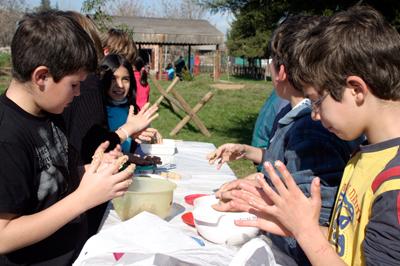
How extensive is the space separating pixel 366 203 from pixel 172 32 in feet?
75.9

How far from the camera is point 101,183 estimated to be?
5.17ft

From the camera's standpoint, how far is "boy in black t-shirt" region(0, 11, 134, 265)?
1499 mm

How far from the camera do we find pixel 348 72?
4.30 feet

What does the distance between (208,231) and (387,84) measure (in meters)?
0.93

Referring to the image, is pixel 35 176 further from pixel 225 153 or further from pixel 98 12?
pixel 98 12

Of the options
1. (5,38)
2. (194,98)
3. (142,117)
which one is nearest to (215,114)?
(194,98)

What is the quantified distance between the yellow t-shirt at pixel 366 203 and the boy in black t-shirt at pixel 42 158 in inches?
30.5

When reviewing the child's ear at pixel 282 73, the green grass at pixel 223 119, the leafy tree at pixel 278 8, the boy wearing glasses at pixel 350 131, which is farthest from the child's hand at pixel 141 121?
the green grass at pixel 223 119

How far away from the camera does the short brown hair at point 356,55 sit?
128cm

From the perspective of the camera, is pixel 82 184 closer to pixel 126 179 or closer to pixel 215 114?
pixel 126 179

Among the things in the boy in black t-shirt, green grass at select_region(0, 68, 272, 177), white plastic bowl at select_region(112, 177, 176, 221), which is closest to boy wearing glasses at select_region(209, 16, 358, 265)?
white plastic bowl at select_region(112, 177, 176, 221)

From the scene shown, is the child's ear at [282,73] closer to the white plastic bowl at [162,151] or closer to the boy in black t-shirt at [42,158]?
the boy in black t-shirt at [42,158]

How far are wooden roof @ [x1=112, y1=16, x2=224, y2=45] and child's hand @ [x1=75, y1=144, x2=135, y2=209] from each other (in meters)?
20.6

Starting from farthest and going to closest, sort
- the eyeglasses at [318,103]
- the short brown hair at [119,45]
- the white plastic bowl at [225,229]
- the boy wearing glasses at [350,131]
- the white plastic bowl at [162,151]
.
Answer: the short brown hair at [119,45] < the white plastic bowl at [162,151] < the white plastic bowl at [225,229] < the eyeglasses at [318,103] < the boy wearing glasses at [350,131]
